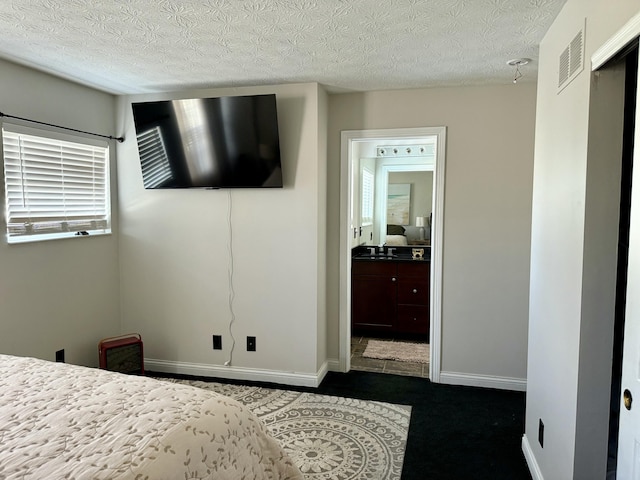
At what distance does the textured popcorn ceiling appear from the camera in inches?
78.3

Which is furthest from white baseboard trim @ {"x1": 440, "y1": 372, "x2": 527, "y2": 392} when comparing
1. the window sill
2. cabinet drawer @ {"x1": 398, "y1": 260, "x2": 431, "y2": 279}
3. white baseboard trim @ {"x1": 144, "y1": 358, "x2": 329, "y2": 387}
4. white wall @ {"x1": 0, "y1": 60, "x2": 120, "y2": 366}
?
the window sill

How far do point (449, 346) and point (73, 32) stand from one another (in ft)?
10.7

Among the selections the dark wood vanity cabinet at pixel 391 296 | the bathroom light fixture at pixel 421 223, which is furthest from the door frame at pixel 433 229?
the bathroom light fixture at pixel 421 223

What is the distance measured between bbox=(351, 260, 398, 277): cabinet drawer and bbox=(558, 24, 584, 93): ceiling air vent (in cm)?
278

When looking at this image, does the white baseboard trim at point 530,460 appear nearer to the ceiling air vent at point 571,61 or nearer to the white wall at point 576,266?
the white wall at point 576,266

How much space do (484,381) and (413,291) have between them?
1.29m

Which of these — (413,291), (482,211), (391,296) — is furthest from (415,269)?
(482,211)

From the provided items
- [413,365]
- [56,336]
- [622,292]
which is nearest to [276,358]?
[413,365]

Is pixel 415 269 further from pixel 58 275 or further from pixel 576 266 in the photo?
pixel 58 275

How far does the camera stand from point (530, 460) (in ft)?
7.66

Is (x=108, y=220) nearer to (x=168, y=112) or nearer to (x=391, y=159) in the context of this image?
(x=168, y=112)

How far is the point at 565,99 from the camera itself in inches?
73.6

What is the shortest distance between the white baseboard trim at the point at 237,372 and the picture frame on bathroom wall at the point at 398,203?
218 cm

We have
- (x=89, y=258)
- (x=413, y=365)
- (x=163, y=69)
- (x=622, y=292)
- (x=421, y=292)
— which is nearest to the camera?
(x=622, y=292)
